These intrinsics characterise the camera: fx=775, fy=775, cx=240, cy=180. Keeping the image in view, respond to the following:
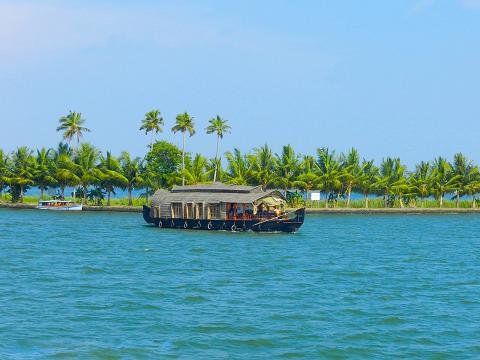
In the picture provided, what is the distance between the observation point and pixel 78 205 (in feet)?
344

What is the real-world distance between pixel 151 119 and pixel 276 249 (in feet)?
211

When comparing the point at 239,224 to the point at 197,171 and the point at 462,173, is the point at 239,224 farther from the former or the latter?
the point at 462,173

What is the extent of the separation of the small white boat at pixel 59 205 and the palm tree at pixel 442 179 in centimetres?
5429

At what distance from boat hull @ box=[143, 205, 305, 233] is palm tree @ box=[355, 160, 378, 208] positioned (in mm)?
44580

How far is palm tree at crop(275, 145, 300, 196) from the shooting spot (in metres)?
105

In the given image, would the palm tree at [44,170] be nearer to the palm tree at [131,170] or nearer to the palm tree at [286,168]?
the palm tree at [131,170]

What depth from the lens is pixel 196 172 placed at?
331 ft

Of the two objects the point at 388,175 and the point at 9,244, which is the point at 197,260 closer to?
the point at 9,244

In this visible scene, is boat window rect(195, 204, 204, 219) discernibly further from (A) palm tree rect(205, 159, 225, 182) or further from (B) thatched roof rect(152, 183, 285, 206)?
(A) palm tree rect(205, 159, 225, 182)

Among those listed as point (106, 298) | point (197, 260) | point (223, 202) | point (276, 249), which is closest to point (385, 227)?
point (223, 202)

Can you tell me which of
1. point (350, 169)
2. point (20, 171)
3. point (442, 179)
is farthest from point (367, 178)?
point (20, 171)

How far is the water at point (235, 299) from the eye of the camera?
2317 centimetres

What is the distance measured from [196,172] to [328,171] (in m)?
19.3

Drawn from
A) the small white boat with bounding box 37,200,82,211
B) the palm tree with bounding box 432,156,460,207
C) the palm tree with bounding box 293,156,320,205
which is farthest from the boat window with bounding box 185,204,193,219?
the palm tree with bounding box 432,156,460,207
